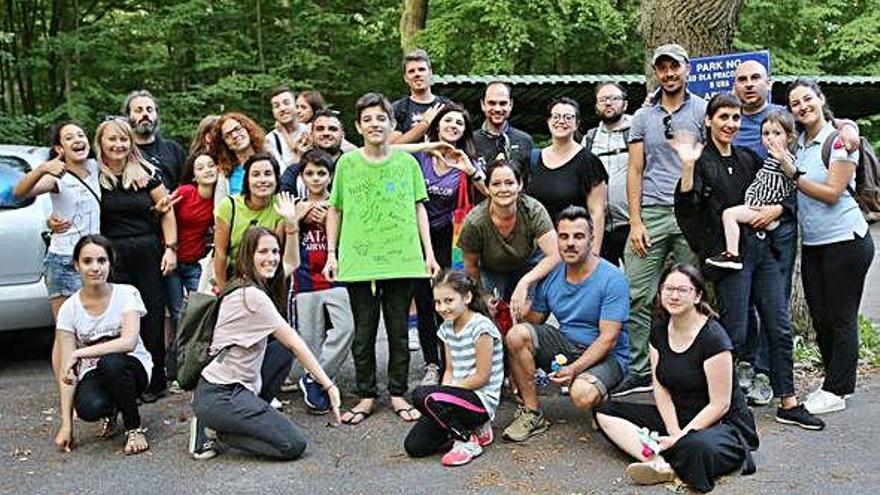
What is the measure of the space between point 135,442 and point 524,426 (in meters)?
2.06

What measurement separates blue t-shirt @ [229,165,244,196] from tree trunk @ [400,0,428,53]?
11.6 meters

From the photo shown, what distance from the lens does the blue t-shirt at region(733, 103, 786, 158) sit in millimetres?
5188

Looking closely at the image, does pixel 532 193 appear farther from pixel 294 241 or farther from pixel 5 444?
pixel 5 444

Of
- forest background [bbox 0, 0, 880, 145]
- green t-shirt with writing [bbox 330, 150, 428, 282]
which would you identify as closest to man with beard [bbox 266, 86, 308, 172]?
green t-shirt with writing [bbox 330, 150, 428, 282]

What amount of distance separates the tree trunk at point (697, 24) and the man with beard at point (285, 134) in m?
2.55

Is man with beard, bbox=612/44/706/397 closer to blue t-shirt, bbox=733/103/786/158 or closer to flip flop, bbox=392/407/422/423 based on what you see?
blue t-shirt, bbox=733/103/786/158

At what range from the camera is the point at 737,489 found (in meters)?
4.02

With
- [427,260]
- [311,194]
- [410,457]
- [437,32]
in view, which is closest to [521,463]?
[410,457]

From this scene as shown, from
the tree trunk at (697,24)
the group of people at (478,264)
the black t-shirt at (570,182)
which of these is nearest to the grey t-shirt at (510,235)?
the group of people at (478,264)

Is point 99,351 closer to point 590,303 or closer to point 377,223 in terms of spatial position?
point 377,223

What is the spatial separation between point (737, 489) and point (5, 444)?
3838 mm

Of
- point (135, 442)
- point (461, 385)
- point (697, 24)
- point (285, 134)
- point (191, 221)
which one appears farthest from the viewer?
point (697, 24)

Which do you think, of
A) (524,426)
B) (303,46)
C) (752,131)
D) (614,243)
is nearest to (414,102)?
(614,243)

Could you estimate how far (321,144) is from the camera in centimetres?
559
